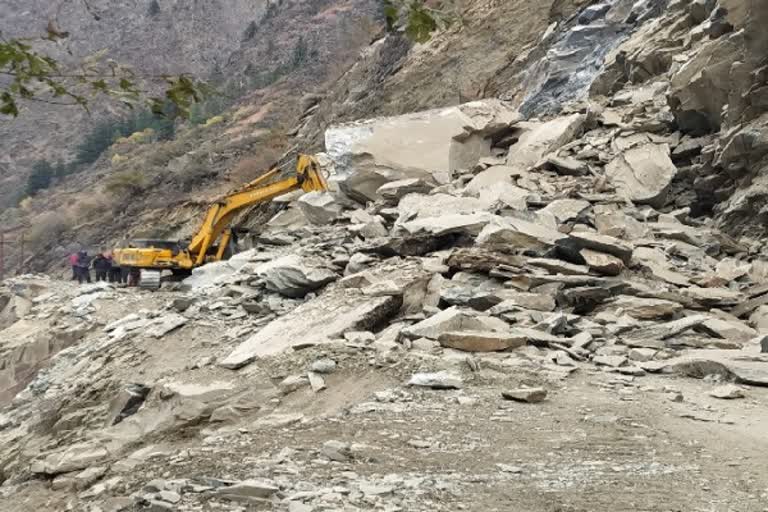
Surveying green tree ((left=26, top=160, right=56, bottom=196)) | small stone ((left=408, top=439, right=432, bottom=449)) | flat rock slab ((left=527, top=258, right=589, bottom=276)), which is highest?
flat rock slab ((left=527, top=258, right=589, bottom=276))

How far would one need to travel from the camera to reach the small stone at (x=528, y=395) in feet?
14.9

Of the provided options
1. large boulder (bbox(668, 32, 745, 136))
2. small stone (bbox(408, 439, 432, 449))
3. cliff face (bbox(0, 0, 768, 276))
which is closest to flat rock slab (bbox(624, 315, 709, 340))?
small stone (bbox(408, 439, 432, 449))

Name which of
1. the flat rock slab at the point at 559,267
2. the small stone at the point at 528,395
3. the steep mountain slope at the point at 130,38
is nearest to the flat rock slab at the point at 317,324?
the flat rock slab at the point at 559,267

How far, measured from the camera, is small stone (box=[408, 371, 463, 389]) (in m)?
4.79

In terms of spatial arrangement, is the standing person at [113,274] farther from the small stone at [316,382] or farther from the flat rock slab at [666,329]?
the flat rock slab at [666,329]

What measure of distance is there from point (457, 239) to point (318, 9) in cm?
6519

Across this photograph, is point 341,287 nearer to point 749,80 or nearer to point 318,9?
point 749,80

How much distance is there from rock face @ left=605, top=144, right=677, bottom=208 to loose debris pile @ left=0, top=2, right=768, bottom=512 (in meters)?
0.03

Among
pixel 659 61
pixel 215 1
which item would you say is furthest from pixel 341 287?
pixel 215 1

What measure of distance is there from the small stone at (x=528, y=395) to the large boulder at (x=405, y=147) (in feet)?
26.2

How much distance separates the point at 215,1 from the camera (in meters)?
86.3

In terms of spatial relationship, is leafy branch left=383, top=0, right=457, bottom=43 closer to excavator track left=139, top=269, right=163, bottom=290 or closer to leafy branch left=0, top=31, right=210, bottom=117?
leafy branch left=0, top=31, right=210, bottom=117

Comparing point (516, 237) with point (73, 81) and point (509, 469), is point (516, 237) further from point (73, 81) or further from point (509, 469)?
point (73, 81)

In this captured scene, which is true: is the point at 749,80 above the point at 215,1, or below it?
below
